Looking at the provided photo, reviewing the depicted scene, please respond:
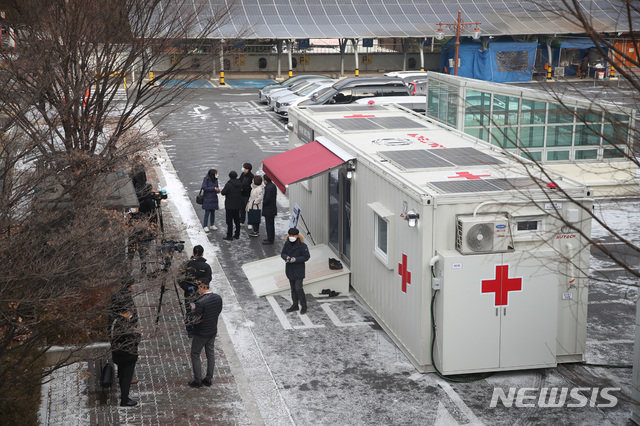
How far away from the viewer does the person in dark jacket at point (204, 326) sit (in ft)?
37.1

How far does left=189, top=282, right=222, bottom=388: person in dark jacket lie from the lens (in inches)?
446

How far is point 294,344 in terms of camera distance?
13.3m

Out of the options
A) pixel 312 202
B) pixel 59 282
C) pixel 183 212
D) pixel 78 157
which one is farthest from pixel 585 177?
pixel 59 282

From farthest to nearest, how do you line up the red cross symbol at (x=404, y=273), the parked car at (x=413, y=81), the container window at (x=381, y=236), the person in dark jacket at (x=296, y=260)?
1. the parked car at (x=413, y=81)
2. the person in dark jacket at (x=296, y=260)
3. the container window at (x=381, y=236)
4. the red cross symbol at (x=404, y=273)

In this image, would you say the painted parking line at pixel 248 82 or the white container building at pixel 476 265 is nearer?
the white container building at pixel 476 265

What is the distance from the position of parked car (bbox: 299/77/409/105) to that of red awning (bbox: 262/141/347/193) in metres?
17.1

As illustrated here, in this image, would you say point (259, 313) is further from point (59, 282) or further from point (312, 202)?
point (59, 282)

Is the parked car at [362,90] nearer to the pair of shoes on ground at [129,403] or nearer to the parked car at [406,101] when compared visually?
the parked car at [406,101]

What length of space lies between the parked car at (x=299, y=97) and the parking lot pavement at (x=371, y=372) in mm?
17967

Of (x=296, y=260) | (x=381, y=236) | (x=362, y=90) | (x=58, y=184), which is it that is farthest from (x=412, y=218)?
(x=362, y=90)

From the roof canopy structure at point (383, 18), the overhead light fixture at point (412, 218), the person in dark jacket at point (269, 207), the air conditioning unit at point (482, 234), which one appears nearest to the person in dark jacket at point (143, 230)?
the person in dark jacket at point (269, 207)

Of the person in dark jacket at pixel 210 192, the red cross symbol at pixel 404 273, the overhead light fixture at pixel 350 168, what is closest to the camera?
the red cross symbol at pixel 404 273

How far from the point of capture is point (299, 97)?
35844mm

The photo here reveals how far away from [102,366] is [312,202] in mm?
7771
